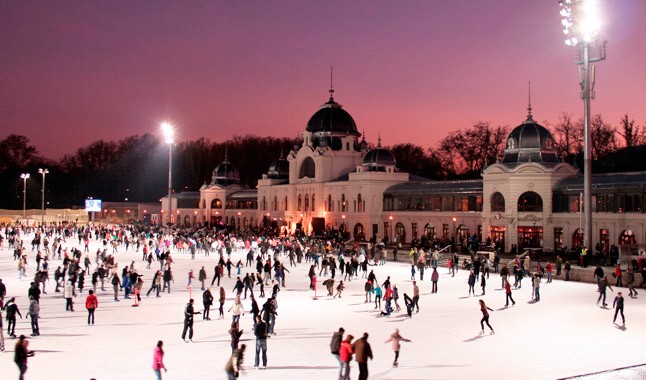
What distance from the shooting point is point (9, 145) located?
5246 inches

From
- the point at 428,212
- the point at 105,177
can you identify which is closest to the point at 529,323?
the point at 428,212

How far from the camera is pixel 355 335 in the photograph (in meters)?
20.1

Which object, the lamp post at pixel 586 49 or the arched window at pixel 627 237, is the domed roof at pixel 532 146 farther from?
the lamp post at pixel 586 49

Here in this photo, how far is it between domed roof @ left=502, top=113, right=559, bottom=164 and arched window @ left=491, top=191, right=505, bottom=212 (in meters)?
2.56

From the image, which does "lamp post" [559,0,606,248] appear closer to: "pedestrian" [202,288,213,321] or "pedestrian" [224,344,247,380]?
"pedestrian" [202,288,213,321]

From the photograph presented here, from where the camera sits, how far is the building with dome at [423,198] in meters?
45.9

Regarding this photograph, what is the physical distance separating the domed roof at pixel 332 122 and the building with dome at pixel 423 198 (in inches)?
4.4

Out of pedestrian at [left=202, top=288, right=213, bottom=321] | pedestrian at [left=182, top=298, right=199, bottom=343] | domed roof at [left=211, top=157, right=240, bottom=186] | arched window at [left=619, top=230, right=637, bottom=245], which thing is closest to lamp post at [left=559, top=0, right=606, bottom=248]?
arched window at [left=619, top=230, right=637, bottom=245]

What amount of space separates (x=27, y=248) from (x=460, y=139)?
63.1 meters

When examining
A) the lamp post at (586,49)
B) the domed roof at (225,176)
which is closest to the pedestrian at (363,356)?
the lamp post at (586,49)

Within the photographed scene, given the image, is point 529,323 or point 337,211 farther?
point 337,211

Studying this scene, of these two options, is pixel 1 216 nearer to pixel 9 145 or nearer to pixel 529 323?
pixel 9 145

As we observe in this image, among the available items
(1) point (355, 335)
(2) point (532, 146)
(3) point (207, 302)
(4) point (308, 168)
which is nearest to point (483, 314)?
(1) point (355, 335)

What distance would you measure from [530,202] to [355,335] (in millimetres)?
32374
